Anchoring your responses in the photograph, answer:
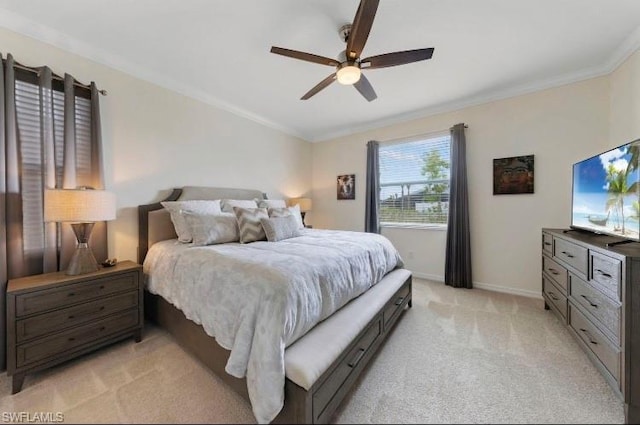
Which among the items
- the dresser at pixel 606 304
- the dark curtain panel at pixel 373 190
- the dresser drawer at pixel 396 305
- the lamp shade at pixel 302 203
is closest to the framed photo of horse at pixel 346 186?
the dark curtain panel at pixel 373 190

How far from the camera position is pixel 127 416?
1.27 m

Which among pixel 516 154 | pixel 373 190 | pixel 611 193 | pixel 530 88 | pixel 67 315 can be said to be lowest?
pixel 67 315

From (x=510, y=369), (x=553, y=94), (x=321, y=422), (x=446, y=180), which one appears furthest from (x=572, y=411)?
(x=553, y=94)

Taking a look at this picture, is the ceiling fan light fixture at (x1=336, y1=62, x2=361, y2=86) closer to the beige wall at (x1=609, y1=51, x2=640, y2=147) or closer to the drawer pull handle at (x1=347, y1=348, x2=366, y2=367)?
the drawer pull handle at (x1=347, y1=348, x2=366, y2=367)

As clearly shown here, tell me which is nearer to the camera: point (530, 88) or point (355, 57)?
point (355, 57)

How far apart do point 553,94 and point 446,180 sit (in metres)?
1.47

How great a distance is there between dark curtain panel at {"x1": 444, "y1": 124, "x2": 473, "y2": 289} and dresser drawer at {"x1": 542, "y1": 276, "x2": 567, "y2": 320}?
0.83 m

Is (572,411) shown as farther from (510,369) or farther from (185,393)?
(185,393)

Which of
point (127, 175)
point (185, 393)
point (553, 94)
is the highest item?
point (553, 94)

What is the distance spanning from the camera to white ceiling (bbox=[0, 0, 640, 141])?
1803 mm

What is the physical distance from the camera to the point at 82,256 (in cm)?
189

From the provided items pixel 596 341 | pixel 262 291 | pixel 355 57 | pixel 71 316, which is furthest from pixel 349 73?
pixel 71 316

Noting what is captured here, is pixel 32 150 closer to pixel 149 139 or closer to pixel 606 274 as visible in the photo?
pixel 149 139

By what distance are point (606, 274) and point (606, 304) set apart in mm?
180
